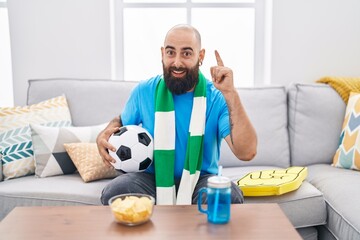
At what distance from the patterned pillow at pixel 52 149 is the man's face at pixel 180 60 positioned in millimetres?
626

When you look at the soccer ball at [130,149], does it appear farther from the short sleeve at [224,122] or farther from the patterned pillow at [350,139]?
the patterned pillow at [350,139]

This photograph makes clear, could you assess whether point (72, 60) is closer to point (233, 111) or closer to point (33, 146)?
point (33, 146)

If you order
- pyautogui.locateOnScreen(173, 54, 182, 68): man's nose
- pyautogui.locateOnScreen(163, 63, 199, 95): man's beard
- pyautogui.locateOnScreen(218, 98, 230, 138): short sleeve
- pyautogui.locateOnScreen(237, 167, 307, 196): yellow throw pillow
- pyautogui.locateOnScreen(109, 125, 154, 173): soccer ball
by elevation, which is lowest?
pyautogui.locateOnScreen(237, 167, 307, 196): yellow throw pillow

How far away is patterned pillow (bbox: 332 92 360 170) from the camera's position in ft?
7.25

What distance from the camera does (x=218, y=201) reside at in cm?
124

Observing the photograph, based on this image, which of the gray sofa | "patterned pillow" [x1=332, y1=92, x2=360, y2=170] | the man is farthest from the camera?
the gray sofa

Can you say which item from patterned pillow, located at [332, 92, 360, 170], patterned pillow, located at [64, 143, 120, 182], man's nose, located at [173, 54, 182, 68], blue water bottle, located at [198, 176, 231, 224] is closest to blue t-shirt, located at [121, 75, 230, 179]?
man's nose, located at [173, 54, 182, 68]

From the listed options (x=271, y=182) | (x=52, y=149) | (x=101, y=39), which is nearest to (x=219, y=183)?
(x=271, y=182)

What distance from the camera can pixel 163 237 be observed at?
3.79 feet

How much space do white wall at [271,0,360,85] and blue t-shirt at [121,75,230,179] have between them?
104 cm

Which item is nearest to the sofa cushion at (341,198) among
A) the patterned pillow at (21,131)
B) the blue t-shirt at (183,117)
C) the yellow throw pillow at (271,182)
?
the yellow throw pillow at (271,182)

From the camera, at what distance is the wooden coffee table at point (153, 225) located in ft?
3.82

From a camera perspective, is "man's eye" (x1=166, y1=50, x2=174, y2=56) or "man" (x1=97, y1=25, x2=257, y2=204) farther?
"man's eye" (x1=166, y1=50, x2=174, y2=56)

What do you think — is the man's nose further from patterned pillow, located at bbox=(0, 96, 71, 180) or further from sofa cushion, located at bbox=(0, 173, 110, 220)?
patterned pillow, located at bbox=(0, 96, 71, 180)
